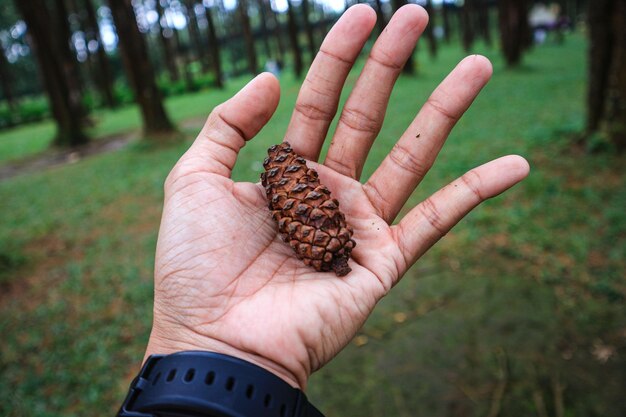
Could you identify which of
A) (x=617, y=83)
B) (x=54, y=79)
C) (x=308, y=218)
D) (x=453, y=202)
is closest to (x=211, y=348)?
(x=308, y=218)

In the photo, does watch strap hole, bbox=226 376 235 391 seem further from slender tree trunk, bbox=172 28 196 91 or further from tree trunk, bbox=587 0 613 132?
slender tree trunk, bbox=172 28 196 91

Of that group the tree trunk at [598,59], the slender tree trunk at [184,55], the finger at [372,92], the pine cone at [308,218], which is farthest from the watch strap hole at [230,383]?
the slender tree trunk at [184,55]

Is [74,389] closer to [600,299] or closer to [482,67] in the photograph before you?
[482,67]

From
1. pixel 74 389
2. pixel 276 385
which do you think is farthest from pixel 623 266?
pixel 74 389

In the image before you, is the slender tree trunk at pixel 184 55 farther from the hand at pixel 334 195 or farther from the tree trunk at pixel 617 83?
the hand at pixel 334 195

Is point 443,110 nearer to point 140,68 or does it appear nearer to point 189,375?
point 189,375
